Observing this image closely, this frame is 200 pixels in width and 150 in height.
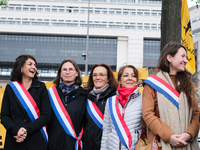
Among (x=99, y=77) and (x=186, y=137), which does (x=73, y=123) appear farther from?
(x=186, y=137)

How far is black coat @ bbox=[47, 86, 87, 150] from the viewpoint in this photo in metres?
3.32

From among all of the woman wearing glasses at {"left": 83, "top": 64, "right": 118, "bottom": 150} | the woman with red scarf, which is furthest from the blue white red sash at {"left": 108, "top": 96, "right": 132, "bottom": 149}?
the woman wearing glasses at {"left": 83, "top": 64, "right": 118, "bottom": 150}

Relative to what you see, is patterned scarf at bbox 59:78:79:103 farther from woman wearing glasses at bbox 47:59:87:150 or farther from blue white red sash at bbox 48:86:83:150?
blue white red sash at bbox 48:86:83:150

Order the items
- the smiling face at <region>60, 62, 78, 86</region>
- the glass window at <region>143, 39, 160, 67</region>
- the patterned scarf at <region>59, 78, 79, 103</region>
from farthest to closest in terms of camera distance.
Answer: the glass window at <region>143, 39, 160, 67</region> → the smiling face at <region>60, 62, 78, 86</region> → the patterned scarf at <region>59, 78, 79, 103</region>

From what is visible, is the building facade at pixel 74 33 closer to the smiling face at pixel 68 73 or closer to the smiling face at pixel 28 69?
the smiling face at pixel 68 73

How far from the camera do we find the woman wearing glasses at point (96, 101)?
340 centimetres

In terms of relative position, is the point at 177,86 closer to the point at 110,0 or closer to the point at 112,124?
the point at 112,124

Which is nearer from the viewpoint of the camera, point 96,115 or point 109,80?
point 96,115

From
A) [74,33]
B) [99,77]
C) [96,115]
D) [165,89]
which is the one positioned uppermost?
[74,33]

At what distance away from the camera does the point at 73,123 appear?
3432mm

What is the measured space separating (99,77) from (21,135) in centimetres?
141

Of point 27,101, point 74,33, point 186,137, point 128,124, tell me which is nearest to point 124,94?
point 128,124

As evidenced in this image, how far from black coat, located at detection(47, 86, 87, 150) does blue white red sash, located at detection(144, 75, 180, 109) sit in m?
1.21

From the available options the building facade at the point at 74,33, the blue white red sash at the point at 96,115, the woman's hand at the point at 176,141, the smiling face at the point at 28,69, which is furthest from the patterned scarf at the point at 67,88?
the building facade at the point at 74,33
